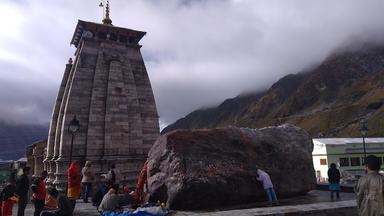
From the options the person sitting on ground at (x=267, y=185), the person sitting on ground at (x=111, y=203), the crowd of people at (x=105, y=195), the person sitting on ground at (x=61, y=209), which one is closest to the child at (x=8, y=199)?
the crowd of people at (x=105, y=195)

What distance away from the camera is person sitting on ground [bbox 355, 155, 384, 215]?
18.7 feet

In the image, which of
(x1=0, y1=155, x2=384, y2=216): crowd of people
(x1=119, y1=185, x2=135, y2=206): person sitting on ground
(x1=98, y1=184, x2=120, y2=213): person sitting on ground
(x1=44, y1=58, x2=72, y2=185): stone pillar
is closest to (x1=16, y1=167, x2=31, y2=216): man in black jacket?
(x1=0, y1=155, x2=384, y2=216): crowd of people

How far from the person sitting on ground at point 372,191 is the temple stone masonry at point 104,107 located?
17940 mm

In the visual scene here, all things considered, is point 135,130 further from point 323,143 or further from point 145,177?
point 323,143

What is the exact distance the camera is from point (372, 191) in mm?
5809

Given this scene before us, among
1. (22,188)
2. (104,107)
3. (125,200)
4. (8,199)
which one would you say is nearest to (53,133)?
(104,107)

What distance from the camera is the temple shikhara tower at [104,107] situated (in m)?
22.1

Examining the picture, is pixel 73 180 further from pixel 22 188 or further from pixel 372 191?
pixel 372 191

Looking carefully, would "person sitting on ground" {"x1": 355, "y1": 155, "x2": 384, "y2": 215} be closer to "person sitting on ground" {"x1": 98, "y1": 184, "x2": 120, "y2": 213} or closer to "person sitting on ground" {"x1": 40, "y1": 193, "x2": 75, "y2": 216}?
"person sitting on ground" {"x1": 98, "y1": 184, "x2": 120, "y2": 213}

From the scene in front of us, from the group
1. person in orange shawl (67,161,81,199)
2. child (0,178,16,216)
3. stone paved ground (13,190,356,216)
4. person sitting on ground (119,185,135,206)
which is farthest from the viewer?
person in orange shawl (67,161,81,199)

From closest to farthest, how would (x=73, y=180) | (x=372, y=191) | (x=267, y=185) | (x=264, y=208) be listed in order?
(x=372, y=191)
(x=264, y=208)
(x=267, y=185)
(x=73, y=180)

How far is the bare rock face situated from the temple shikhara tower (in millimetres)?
10845

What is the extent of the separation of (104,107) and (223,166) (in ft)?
44.3

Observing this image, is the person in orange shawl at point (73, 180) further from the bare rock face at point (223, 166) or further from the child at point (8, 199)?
the bare rock face at point (223, 166)
